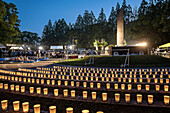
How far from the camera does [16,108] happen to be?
3.22 m

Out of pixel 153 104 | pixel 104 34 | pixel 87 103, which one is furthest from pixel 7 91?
pixel 104 34

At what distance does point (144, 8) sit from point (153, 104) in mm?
33145

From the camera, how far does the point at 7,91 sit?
5.06 m

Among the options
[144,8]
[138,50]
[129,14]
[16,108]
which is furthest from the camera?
[129,14]

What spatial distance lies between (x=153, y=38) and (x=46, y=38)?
4390 cm

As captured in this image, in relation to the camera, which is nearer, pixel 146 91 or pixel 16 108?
pixel 16 108

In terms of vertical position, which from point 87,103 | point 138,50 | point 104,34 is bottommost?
point 87,103

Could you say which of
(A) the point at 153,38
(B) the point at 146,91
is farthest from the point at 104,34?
(B) the point at 146,91

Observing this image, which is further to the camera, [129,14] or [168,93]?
[129,14]

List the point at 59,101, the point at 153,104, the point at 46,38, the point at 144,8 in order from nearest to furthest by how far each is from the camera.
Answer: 1. the point at 153,104
2. the point at 59,101
3. the point at 144,8
4. the point at 46,38

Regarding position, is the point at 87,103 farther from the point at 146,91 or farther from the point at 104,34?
the point at 104,34

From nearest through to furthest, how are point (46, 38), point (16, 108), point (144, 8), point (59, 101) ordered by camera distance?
point (16, 108), point (59, 101), point (144, 8), point (46, 38)

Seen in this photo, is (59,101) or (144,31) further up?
(144,31)

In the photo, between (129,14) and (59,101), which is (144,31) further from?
(59,101)
